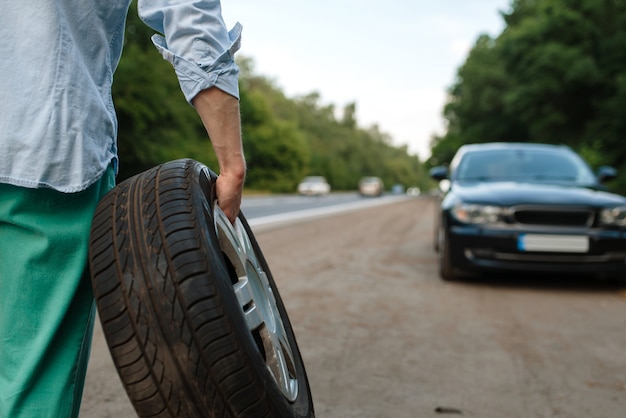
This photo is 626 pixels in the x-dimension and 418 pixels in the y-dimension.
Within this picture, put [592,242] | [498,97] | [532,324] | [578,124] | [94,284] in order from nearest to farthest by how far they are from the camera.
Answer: [94,284] < [532,324] < [592,242] < [578,124] < [498,97]

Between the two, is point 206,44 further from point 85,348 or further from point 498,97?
point 498,97

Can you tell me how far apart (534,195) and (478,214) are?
55 cm

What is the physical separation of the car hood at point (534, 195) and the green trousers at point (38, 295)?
5067 millimetres

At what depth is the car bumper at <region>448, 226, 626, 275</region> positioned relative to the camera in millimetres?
6059

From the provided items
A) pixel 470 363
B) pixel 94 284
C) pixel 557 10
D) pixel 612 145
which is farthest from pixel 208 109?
pixel 557 10

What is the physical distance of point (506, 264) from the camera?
616cm

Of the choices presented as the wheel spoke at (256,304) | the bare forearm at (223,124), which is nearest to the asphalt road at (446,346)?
the wheel spoke at (256,304)

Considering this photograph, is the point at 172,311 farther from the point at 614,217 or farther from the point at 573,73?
the point at 573,73

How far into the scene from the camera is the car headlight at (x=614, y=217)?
20.0 feet

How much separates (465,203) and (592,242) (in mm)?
1148

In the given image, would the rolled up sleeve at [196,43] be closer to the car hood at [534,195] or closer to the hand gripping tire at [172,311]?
the hand gripping tire at [172,311]

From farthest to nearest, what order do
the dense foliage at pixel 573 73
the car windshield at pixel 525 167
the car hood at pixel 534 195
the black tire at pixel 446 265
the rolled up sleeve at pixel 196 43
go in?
the dense foliage at pixel 573 73 → the car windshield at pixel 525 167 → the black tire at pixel 446 265 → the car hood at pixel 534 195 → the rolled up sleeve at pixel 196 43

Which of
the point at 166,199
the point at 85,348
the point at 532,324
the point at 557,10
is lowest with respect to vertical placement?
the point at 532,324

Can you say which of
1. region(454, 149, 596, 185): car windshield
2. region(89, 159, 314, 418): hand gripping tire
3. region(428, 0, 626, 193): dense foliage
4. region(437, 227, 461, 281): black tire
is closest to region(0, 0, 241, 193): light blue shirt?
region(89, 159, 314, 418): hand gripping tire
